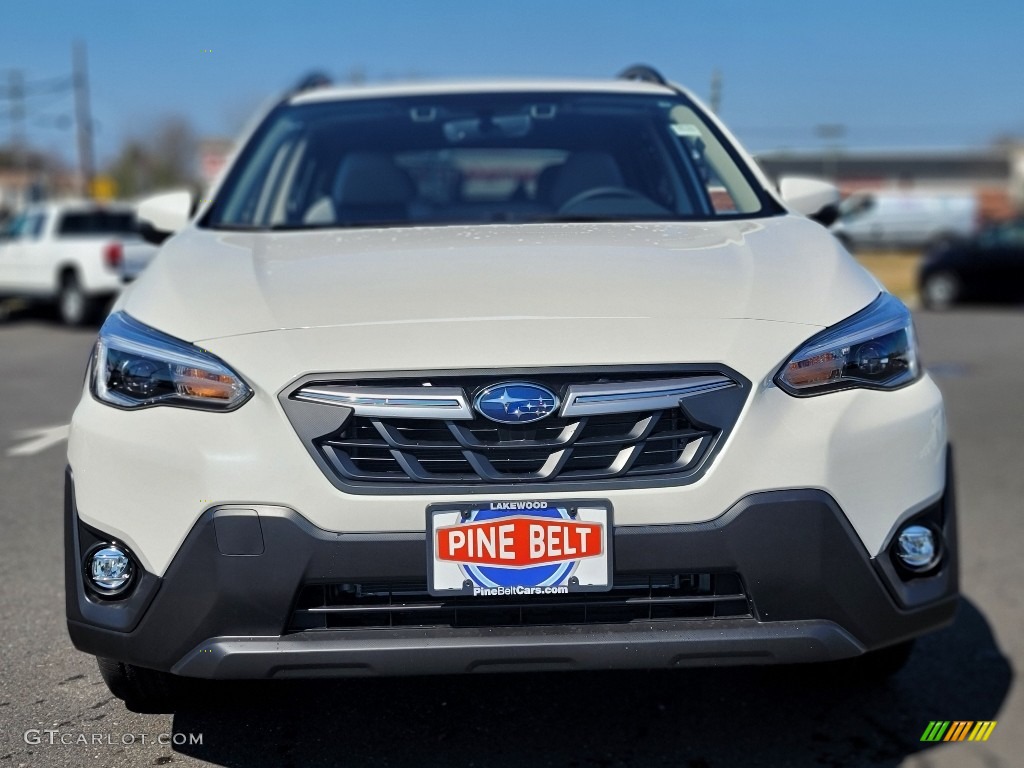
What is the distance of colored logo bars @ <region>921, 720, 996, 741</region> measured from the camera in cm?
295

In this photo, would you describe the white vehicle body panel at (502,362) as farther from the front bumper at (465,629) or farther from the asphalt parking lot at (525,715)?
the asphalt parking lot at (525,715)

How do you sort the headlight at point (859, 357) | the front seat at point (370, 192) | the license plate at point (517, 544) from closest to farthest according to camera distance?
the license plate at point (517, 544), the headlight at point (859, 357), the front seat at point (370, 192)

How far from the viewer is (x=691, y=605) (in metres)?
2.43

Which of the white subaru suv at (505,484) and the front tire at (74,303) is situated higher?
the white subaru suv at (505,484)

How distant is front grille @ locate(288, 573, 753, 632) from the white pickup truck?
43.8 ft

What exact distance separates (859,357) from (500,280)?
2.55ft

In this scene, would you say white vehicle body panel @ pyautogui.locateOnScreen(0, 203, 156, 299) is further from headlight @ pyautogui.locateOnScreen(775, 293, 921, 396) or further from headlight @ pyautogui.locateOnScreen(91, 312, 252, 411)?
headlight @ pyautogui.locateOnScreen(775, 293, 921, 396)

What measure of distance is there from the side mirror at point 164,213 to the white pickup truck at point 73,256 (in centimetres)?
1141

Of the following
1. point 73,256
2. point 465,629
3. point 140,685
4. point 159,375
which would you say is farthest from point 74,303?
point 465,629

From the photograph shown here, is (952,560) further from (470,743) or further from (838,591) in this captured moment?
(470,743)

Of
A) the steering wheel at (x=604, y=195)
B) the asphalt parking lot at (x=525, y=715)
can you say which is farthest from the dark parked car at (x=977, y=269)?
the steering wheel at (x=604, y=195)

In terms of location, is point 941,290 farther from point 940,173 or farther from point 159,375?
point 940,173

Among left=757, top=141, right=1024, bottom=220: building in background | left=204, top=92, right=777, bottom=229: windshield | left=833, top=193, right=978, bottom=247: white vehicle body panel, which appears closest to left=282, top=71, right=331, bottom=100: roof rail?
left=204, top=92, right=777, bottom=229: windshield

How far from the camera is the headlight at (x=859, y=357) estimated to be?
2.46 metres
